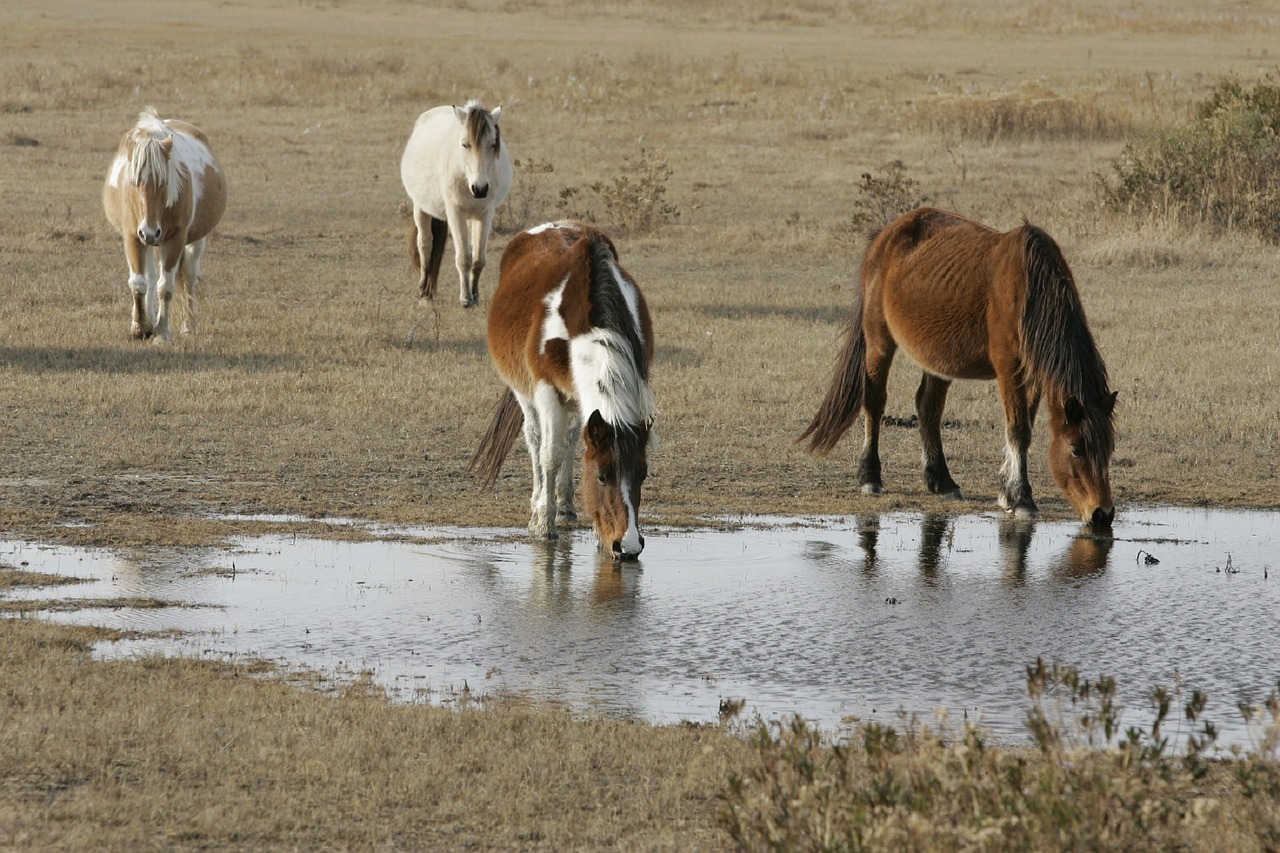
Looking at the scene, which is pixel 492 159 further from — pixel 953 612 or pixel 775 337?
pixel 953 612

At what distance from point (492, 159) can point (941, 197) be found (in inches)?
317

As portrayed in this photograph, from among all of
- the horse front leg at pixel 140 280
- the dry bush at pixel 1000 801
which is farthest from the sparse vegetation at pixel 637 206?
the dry bush at pixel 1000 801

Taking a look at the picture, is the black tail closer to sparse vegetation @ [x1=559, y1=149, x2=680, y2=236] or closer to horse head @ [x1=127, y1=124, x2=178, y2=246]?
horse head @ [x1=127, y1=124, x2=178, y2=246]

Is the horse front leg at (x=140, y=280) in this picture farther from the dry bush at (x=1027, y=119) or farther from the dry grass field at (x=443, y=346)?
the dry bush at (x=1027, y=119)

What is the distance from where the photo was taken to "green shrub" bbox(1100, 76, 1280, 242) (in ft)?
60.2

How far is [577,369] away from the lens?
24.1 ft

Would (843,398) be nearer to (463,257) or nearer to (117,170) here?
(463,257)

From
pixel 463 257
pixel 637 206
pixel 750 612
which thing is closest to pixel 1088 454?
pixel 750 612

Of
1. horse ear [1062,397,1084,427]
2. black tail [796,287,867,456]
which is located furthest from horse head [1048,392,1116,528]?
black tail [796,287,867,456]

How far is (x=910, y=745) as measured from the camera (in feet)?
13.4

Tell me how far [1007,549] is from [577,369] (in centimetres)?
231

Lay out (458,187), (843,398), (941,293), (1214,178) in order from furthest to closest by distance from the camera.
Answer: (1214,178) < (458,187) < (843,398) < (941,293)

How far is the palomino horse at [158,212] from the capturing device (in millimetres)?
12320

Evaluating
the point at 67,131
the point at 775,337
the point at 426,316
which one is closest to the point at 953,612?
the point at 775,337
